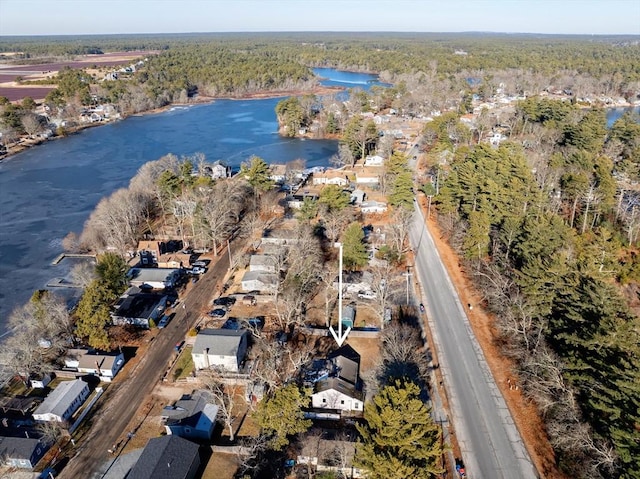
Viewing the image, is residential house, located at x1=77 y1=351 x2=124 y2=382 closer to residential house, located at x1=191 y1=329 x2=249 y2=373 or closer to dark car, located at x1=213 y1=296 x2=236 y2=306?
residential house, located at x1=191 y1=329 x2=249 y2=373

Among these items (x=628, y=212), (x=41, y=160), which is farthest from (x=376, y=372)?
(x=41, y=160)

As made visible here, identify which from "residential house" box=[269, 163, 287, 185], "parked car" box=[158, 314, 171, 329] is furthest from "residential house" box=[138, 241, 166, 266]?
"residential house" box=[269, 163, 287, 185]

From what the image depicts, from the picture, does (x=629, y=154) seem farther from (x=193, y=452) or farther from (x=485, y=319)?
(x=193, y=452)

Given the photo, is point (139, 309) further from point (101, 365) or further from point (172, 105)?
point (172, 105)

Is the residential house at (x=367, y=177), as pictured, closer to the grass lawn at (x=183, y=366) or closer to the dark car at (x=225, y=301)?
the dark car at (x=225, y=301)

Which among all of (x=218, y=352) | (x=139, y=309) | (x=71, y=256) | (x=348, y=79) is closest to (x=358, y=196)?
(x=139, y=309)

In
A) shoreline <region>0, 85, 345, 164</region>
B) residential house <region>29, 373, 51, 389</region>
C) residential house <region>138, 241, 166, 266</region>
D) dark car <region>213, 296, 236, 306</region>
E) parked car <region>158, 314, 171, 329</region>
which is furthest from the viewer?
shoreline <region>0, 85, 345, 164</region>

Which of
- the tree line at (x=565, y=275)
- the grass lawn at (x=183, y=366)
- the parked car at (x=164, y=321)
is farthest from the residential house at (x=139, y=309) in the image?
the tree line at (x=565, y=275)
